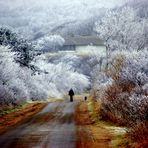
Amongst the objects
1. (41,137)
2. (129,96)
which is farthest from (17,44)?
(41,137)

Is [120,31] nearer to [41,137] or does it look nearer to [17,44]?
[17,44]

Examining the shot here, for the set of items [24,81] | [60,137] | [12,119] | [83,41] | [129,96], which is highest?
[83,41]

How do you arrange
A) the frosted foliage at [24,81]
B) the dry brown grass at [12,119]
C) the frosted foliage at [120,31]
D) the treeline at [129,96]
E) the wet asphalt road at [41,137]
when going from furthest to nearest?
the frosted foliage at [120,31] < the frosted foliage at [24,81] < the dry brown grass at [12,119] < the wet asphalt road at [41,137] < the treeline at [129,96]

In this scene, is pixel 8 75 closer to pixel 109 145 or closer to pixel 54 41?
pixel 109 145

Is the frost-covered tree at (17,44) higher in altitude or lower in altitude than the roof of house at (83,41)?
lower

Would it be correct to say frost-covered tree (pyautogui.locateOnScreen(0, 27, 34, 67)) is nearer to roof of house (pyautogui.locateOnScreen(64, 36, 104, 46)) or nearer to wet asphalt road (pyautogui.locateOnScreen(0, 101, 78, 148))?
wet asphalt road (pyautogui.locateOnScreen(0, 101, 78, 148))

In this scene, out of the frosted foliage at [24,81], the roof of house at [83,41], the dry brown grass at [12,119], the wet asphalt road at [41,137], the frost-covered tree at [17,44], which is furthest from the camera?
the roof of house at [83,41]

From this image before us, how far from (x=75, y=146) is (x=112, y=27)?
57.2 metres

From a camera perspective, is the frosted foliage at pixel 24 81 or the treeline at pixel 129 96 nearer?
the treeline at pixel 129 96

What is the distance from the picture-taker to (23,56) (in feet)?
161

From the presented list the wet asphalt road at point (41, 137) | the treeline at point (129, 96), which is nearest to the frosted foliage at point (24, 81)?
the treeline at point (129, 96)

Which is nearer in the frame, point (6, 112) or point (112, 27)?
point (6, 112)

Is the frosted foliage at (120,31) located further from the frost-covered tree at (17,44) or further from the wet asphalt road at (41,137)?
the wet asphalt road at (41,137)

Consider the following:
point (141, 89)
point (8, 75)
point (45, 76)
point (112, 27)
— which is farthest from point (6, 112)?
point (45, 76)
